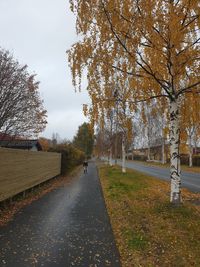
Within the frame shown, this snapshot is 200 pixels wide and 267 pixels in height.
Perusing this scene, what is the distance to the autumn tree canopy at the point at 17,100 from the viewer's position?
2569cm

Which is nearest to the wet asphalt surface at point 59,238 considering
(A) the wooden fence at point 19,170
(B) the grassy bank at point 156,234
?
(B) the grassy bank at point 156,234

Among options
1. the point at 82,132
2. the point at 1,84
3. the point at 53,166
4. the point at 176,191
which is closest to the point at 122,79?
the point at 176,191

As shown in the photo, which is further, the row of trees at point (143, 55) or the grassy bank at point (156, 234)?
the row of trees at point (143, 55)

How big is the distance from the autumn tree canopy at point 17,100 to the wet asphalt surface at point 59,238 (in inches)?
628

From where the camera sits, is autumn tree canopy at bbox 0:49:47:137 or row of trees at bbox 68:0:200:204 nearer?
row of trees at bbox 68:0:200:204

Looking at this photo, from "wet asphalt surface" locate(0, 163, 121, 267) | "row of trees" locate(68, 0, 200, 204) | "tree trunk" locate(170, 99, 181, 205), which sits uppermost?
"row of trees" locate(68, 0, 200, 204)

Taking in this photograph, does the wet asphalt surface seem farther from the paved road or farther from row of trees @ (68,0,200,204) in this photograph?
the paved road

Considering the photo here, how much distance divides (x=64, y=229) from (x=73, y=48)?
226 inches

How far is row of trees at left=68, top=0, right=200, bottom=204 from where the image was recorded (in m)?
9.48

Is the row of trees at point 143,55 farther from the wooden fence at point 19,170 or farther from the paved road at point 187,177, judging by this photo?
the paved road at point 187,177

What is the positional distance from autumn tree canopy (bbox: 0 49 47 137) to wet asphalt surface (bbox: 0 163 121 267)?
52.3ft

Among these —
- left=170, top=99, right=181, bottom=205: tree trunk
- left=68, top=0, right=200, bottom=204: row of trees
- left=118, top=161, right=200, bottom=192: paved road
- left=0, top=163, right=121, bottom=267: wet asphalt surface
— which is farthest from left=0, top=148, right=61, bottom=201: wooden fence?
left=118, top=161, right=200, bottom=192: paved road

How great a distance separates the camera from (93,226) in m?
8.84

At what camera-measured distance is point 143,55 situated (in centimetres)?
1072
